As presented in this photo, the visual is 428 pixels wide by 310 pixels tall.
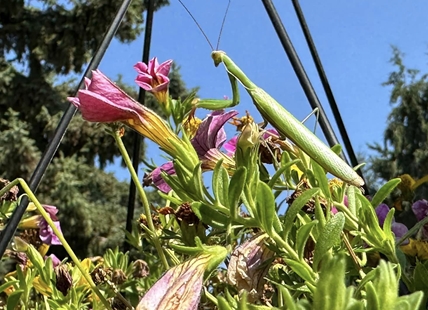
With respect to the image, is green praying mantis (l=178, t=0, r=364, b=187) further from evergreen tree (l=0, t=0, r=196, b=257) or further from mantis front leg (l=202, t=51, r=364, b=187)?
evergreen tree (l=0, t=0, r=196, b=257)

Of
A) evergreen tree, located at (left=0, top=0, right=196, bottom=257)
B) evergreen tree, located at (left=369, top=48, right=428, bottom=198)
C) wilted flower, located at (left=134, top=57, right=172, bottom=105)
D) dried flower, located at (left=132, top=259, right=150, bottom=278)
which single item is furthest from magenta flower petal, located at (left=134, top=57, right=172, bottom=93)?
evergreen tree, located at (left=369, top=48, right=428, bottom=198)

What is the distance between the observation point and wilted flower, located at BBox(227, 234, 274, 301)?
290mm

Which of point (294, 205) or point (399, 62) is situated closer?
point (294, 205)

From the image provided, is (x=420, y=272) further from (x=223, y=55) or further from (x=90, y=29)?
(x=90, y=29)

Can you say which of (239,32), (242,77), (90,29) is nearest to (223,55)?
(242,77)

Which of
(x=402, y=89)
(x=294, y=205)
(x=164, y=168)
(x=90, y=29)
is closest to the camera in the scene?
(x=294, y=205)

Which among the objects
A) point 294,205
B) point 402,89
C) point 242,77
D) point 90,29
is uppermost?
point 402,89

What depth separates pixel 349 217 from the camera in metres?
0.32

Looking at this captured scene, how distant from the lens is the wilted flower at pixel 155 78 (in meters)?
0.40

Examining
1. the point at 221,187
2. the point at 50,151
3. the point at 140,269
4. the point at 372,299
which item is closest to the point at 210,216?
the point at 221,187

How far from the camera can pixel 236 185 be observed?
0.86 feet

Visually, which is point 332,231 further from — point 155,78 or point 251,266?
point 155,78

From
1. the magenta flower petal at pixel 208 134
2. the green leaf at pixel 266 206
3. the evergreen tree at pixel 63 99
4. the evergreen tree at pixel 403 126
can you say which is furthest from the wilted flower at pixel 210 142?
the evergreen tree at pixel 403 126

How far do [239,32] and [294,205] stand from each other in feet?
2.29
